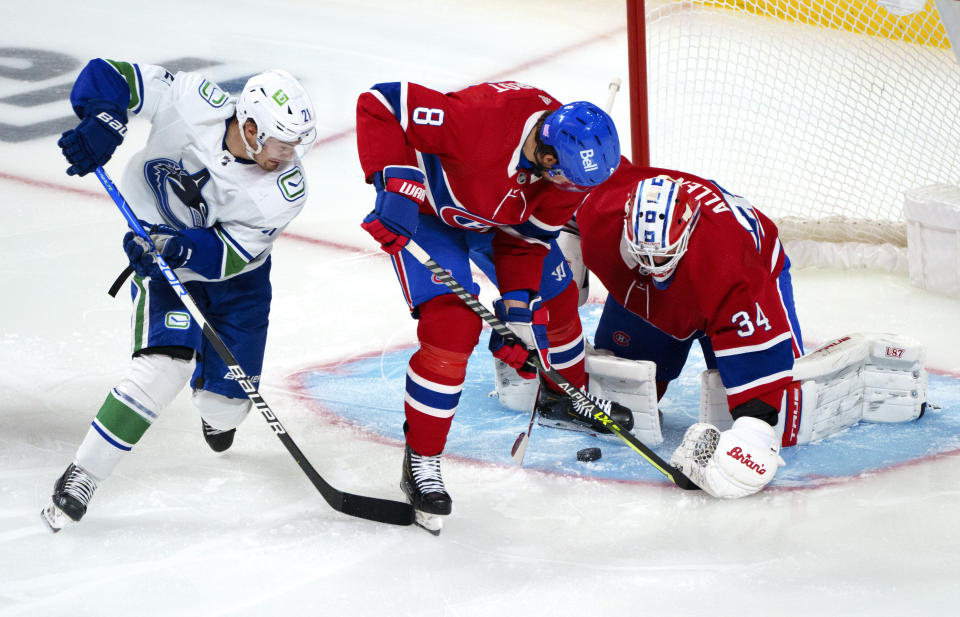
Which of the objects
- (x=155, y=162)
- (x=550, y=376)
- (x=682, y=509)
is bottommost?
(x=682, y=509)

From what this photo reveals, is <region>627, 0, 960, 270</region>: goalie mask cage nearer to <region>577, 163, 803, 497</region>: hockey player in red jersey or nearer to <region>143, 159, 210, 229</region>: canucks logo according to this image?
<region>577, 163, 803, 497</region>: hockey player in red jersey

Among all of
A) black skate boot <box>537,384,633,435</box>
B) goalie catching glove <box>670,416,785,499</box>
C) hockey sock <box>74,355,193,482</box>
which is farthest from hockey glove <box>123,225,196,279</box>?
goalie catching glove <box>670,416,785,499</box>

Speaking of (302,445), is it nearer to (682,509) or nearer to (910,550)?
(682,509)

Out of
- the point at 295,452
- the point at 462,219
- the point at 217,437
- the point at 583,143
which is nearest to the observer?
the point at 583,143

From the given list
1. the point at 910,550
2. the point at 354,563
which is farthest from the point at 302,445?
the point at 910,550

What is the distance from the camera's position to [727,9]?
505 centimetres

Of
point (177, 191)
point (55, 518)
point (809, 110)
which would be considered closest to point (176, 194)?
point (177, 191)

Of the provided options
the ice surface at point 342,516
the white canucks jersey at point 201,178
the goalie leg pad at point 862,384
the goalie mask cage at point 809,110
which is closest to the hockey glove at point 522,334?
the ice surface at point 342,516

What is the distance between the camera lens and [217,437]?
3.27 metres

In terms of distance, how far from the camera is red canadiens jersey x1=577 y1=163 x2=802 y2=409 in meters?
3.14

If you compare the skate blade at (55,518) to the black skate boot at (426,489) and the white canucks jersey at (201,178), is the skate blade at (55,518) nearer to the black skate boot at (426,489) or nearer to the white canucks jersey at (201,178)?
the white canucks jersey at (201,178)

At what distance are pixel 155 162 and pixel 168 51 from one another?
3.63 m

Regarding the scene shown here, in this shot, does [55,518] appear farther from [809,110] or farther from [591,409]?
[809,110]

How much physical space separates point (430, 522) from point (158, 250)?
0.89 meters
